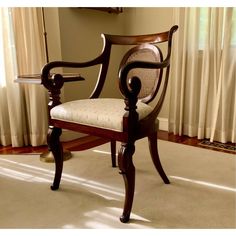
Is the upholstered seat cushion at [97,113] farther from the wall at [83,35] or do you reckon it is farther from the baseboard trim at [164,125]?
the baseboard trim at [164,125]

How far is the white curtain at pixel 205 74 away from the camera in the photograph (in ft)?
7.08

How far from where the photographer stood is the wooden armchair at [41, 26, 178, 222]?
1112 mm

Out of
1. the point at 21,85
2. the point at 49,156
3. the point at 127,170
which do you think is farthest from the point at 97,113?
the point at 21,85

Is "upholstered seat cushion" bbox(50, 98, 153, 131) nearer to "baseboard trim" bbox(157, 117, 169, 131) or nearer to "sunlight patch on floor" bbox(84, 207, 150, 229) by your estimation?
"sunlight patch on floor" bbox(84, 207, 150, 229)

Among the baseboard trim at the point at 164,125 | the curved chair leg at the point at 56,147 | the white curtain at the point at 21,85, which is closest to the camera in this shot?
the curved chair leg at the point at 56,147

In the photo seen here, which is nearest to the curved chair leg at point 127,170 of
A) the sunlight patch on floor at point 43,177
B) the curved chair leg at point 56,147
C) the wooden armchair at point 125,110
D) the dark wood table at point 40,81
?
the wooden armchair at point 125,110

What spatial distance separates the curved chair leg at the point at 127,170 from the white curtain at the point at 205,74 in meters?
1.37

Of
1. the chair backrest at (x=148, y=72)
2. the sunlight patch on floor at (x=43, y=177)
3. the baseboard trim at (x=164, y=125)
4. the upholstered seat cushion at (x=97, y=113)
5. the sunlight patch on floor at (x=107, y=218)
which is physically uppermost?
the chair backrest at (x=148, y=72)

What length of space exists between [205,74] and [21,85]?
5.15 ft

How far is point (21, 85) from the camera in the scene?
2219mm

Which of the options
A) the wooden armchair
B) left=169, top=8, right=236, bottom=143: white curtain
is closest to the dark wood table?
the wooden armchair

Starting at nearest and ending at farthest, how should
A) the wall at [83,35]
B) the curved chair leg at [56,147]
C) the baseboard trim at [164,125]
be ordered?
the curved chair leg at [56,147], the wall at [83,35], the baseboard trim at [164,125]

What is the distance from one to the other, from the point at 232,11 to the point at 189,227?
172cm

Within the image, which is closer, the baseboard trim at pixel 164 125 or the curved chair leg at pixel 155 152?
the curved chair leg at pixel 155 152
